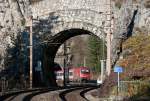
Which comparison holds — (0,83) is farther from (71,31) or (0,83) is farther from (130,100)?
(130,100)

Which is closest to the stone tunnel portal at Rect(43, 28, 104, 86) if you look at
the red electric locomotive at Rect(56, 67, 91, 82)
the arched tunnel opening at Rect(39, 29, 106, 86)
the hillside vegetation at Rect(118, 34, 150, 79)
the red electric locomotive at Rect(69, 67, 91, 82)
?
the arched tunnel opening at Rect(39, 29, 106, 86)

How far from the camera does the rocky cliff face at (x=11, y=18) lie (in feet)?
205

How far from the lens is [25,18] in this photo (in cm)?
6291

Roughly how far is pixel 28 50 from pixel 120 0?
1237 centimetres

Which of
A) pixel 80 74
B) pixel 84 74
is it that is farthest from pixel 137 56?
pixel 84 74

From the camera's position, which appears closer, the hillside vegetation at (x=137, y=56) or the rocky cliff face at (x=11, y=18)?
the hillside vegetation at (x=137, y=56)

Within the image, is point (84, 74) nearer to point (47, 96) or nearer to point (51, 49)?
point (51, 49)

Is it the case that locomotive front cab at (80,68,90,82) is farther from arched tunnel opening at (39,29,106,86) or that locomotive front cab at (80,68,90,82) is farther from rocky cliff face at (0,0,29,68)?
rocky cliff face at (0,0,29,68)

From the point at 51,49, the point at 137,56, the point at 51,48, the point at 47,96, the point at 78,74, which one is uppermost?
the point at 51,48

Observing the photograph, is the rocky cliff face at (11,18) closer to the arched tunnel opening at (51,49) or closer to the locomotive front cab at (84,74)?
the arched tunnel opening at (51,49)

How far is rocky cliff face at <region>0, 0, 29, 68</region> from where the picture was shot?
6253 cm

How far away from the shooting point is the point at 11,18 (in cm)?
6316

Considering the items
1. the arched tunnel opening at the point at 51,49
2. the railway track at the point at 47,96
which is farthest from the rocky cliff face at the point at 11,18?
the railway track at the point at 47,96

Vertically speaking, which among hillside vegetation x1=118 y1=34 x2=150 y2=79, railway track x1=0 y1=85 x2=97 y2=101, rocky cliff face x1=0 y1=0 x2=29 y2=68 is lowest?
railway track x1=0 y1=85 x2=97 y2=101
